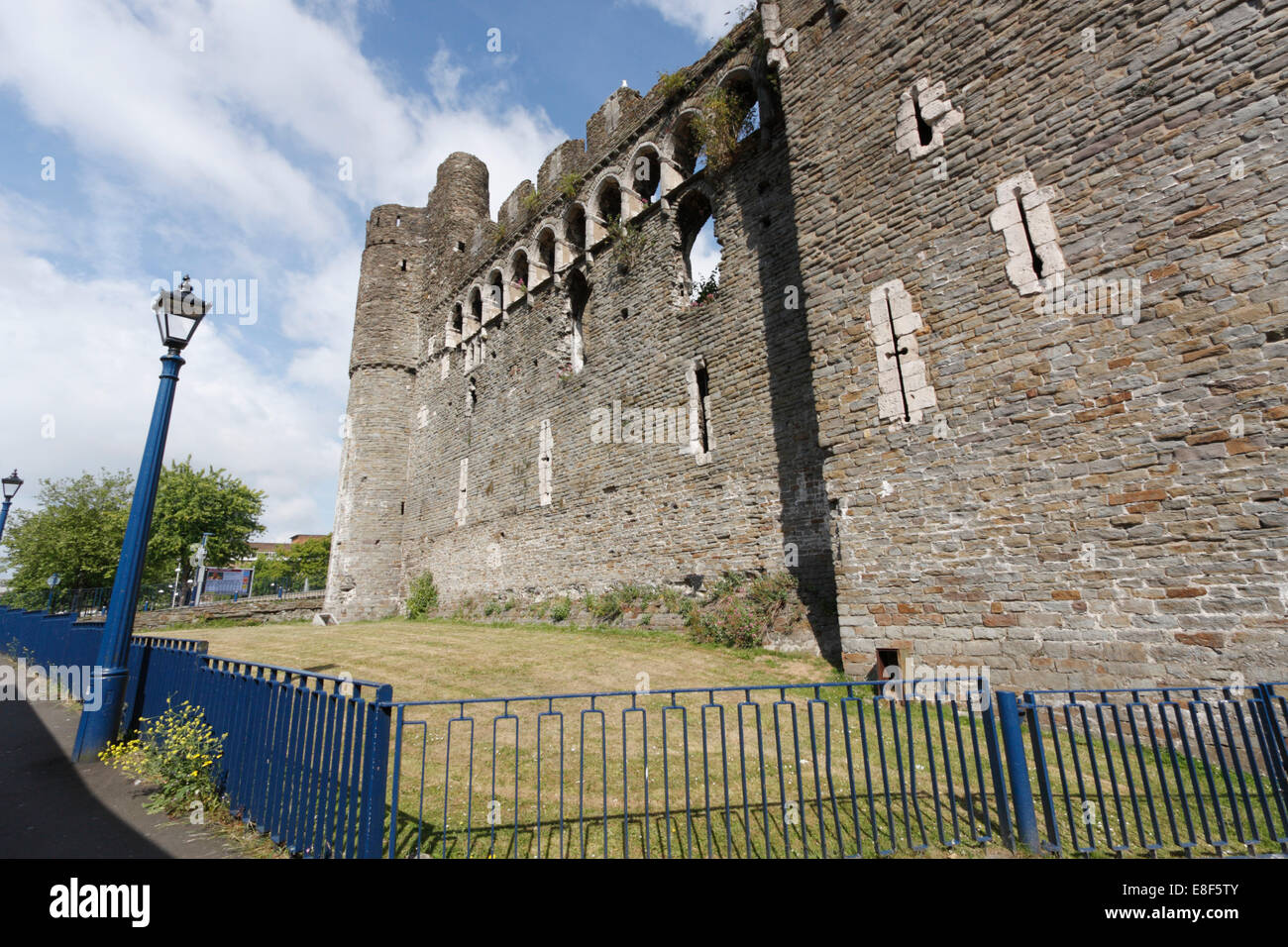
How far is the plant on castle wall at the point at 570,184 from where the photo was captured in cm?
1602

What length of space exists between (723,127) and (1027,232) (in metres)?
7.40

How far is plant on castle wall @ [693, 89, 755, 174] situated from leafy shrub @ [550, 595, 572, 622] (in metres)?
10.2

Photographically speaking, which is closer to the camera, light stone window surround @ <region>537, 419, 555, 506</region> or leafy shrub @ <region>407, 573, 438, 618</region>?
light stone window surround @ <region>537, 419, 555, 506</region>

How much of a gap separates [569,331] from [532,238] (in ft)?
12.9

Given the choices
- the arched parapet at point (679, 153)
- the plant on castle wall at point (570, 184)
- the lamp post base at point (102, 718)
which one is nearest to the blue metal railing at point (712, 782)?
the lamp post base at point (102, 718)

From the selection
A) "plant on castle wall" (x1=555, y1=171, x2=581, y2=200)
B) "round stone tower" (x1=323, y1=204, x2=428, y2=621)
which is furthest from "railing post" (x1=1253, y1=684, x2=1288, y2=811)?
"round stone tower" (x1=323, y1=204, x2=428, y2=621)

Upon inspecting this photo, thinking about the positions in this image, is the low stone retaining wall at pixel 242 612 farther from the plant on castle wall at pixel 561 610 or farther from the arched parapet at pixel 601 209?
the arched parapet at pixel 601 209

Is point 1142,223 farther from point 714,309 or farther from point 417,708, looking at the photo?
point 417,708

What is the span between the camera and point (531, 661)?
31.2ft

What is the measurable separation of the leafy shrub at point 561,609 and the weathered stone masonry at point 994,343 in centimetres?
132

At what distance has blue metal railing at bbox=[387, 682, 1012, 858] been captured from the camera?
331 centimetres

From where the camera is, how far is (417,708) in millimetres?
6598

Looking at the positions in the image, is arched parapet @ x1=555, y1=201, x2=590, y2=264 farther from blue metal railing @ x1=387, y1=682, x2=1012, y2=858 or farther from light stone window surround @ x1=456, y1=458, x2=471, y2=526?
blue metal railing @ x1=387, y1=682, x2=1012, y2=858
